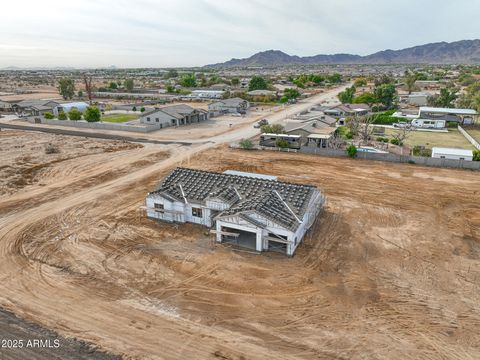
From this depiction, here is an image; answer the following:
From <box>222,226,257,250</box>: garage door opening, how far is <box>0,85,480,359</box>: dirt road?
893 mm

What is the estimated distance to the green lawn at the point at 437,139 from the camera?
40625mm

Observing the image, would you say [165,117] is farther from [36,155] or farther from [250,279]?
[250,279]

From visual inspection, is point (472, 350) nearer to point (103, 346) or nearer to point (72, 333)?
point (103, 346)

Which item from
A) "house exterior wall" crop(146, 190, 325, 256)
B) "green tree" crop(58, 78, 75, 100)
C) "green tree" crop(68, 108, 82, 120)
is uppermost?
"green tree" crop(58, 78, 75, 100)

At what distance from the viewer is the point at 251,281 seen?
15.3 metres

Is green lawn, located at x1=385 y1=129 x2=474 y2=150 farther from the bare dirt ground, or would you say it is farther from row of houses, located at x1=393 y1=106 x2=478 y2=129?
the bare dirt ground

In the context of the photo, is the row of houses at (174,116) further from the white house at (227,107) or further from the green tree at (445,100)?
the green tree at (445,100)

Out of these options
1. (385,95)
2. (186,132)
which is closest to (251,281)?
(186,132)

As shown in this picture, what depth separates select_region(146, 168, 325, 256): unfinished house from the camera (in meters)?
17.3

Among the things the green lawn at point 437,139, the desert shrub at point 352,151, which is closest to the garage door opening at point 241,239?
the desert shrub at point 352,151

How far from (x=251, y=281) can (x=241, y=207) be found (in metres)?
4.30

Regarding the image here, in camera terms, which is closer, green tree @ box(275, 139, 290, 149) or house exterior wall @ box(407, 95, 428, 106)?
green tree @ box(275, 139, 290, 149)

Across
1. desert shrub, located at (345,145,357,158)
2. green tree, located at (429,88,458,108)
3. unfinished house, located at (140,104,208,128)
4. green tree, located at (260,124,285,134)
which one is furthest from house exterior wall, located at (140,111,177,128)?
green tree, located at (429,88,458,108)

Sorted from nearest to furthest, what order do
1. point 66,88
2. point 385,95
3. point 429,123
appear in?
point 429,123, point 385,95, point 66,88
